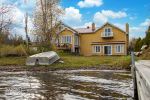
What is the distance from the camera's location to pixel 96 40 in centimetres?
5619

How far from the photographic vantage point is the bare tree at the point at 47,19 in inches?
1813

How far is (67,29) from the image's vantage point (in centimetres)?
5666

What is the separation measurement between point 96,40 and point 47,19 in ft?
40.7

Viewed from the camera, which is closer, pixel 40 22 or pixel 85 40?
pixel 40 22

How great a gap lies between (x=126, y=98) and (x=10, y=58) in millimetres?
26248

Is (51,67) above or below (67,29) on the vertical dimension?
below

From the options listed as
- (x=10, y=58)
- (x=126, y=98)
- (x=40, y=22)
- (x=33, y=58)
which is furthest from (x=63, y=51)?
(x=126, y=98)

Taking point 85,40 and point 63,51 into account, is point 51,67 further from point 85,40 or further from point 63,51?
point 85,40

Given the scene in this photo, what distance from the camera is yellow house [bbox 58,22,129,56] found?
178ft

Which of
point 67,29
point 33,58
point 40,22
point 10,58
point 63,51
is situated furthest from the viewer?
point 67,29

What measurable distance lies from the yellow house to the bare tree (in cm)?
726

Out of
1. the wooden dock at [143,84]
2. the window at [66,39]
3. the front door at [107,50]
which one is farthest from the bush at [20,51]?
the wooden dock at [143,84]

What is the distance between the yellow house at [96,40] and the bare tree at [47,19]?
7256mm

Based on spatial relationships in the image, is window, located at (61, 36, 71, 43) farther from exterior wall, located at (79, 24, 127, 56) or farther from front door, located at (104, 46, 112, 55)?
front door, located at (104, 46, 112, 55)
